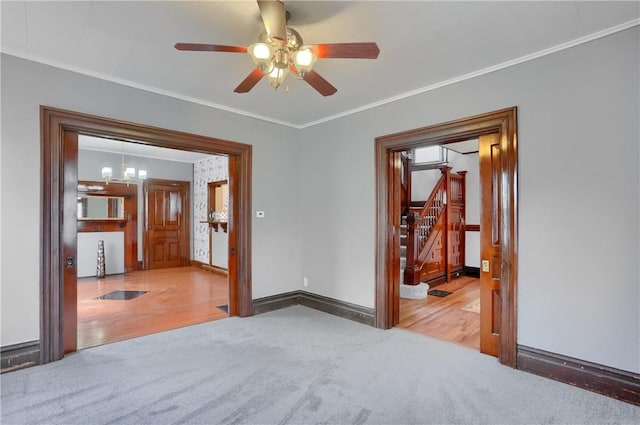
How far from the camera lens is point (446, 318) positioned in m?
4.13

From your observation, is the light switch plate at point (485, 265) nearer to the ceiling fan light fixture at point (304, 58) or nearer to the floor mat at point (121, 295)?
the ceiling fan light fixture at point (304, 58)

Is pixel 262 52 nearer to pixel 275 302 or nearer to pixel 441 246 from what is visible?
pixel 275 302

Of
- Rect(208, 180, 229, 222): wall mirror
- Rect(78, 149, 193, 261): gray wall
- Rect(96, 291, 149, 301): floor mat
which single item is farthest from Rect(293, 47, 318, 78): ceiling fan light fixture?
Rect(78, 149, 193, 261): gray wall

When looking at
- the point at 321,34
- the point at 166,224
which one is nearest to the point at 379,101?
the point at 321,34

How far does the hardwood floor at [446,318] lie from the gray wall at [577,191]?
885mm

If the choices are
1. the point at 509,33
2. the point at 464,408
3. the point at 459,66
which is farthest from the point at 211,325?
the point at 509,33

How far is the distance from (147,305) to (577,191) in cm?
526

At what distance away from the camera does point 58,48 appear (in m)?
2.58

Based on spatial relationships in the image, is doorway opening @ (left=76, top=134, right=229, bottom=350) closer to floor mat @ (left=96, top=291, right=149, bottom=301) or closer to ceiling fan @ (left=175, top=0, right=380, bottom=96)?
floor mat @ (left=96, top=291, right=149, bottom=301)

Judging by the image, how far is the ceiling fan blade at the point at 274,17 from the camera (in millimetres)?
1869

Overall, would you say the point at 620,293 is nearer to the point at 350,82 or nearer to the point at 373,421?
the point at 373,421

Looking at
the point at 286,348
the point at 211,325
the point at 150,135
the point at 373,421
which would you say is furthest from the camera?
the point at 211,325

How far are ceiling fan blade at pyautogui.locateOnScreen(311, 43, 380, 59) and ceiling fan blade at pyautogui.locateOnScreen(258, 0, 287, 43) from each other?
215mm

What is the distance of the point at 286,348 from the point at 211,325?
1175 mm
